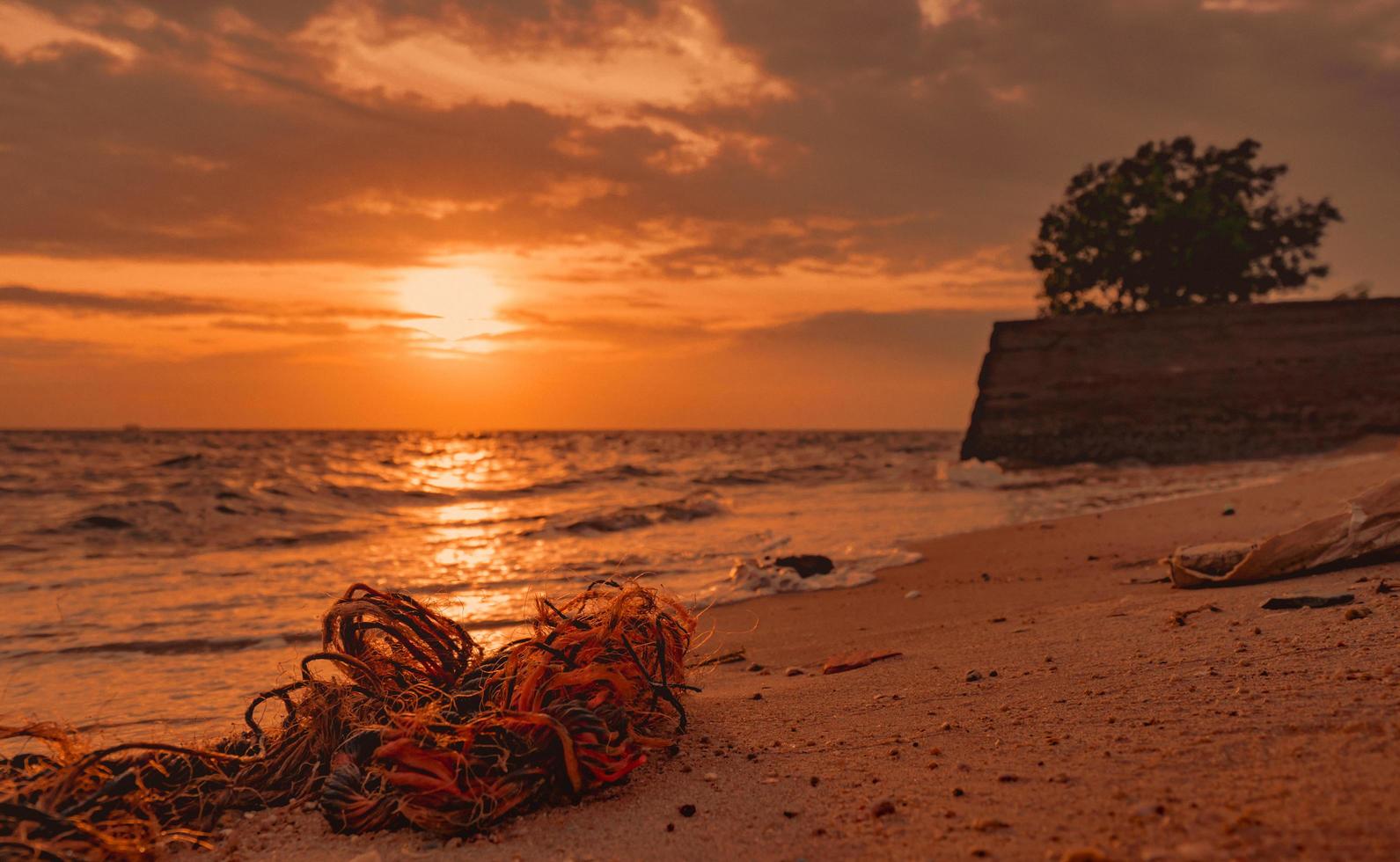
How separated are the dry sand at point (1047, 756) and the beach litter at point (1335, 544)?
107 millimetres

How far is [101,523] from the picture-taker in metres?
13.4

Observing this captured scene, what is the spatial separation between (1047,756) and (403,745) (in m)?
1.71

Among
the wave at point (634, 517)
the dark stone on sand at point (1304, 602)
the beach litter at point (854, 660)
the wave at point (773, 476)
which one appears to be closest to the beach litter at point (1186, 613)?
the dark stone on sand at point (1304, 602)

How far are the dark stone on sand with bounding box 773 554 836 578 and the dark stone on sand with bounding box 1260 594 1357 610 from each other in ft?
13.2

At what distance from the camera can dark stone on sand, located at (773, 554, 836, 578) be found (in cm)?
736

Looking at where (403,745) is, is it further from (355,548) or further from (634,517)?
(634,517)

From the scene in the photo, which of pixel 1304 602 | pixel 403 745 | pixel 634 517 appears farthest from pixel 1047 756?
pixel 634 517

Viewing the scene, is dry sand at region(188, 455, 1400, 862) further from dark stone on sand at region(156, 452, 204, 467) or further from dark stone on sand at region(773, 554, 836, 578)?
dark stone on sand at region(156, 452, 204, 467)

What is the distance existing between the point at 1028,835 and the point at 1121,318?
21.8m

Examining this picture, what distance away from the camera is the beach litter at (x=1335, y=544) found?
12.9 ft

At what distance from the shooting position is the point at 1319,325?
65.1ft

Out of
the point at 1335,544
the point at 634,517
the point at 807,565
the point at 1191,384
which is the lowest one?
the point at 634,517

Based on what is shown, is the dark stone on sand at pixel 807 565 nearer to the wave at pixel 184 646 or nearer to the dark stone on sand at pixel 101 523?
the wave at pixel 184 646

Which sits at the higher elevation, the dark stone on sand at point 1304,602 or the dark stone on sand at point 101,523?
the dark stone on sand at point 1304,602
